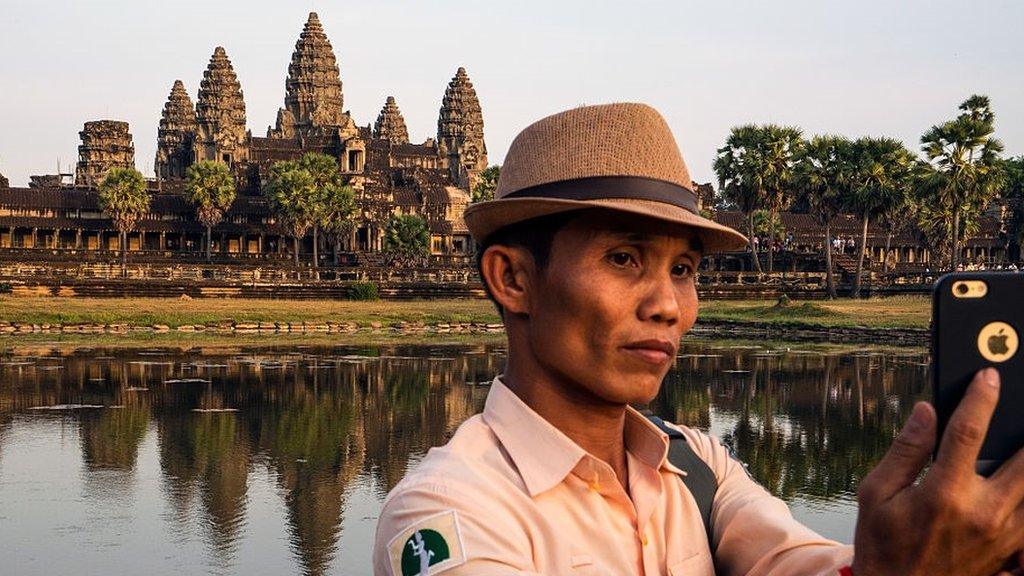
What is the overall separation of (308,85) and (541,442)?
429 feet

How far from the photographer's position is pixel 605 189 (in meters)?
2.71

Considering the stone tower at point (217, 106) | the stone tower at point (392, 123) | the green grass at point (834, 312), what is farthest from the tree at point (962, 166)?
the stone tower at point (392, 123)

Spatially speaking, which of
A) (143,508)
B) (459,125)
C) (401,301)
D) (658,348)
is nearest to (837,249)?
(401,301)

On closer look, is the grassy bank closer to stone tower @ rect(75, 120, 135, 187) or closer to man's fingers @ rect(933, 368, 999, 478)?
man's fingers @ rect(933, 368, 999, 478)

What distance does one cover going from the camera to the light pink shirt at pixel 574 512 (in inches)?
97.8

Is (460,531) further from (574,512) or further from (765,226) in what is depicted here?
(765,226)

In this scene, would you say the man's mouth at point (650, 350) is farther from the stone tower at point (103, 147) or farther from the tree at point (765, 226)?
the stone tower at point (103, 147)

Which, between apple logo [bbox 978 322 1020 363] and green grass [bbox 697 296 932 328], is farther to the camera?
green grass [bbox 697 296 932 328]

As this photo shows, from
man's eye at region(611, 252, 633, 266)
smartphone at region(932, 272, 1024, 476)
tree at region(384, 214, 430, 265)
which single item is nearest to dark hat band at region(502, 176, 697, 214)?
man's eye at region(611, 252, 633, 266)

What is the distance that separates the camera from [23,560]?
13609 mm

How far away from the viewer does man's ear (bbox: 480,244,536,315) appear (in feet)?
9.55

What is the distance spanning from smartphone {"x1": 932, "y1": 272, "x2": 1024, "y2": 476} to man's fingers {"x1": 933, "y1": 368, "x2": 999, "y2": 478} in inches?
2.1

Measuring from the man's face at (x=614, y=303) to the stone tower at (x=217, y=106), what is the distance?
122740 mm

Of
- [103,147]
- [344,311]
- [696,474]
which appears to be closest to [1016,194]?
[344,311]
